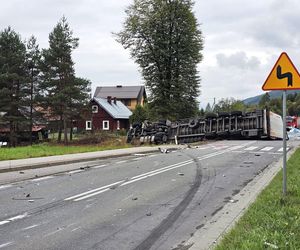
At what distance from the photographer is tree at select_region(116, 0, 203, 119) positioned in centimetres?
5072

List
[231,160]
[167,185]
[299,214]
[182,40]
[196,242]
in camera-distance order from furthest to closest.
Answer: [182,40], [231,160], [167,185], [299,214], [196,242]

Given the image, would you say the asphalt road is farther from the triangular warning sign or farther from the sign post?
the triangular warning sign

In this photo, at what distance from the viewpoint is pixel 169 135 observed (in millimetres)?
35375

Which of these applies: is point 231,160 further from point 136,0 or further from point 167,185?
point 136,0

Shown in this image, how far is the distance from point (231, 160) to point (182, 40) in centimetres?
Answer: 3473

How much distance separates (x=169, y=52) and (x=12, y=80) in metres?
18.2

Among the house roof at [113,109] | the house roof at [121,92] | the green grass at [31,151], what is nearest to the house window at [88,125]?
the house roof at [113,109]

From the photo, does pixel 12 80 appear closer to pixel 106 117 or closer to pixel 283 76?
pixel 106 117

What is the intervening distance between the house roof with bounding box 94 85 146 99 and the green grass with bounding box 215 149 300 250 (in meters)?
93.0

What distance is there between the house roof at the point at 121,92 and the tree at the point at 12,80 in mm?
52496

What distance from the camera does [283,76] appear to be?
7.96 m

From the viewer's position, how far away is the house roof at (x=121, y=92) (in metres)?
101

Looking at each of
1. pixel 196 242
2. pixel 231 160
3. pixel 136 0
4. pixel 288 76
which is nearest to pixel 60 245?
pixel 196 242

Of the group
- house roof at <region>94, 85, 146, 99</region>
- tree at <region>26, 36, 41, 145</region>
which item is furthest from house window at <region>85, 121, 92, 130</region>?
tree at <region>26, 36, 41, 145</region>
